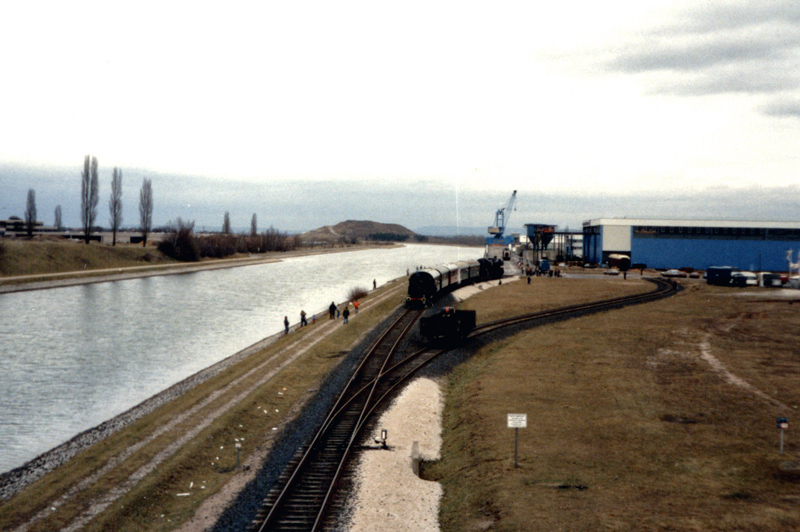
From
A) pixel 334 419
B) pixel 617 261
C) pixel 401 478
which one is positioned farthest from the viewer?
pixel 617 261

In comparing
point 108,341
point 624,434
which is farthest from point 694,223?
point 108,341

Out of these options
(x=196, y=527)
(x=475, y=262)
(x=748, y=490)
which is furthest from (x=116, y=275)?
(x=748, y=490)

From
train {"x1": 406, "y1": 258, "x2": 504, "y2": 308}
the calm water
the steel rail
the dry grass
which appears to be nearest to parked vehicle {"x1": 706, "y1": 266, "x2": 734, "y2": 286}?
train {"x1": 406, "y1": 258, "x2": 504, "y2": 308}

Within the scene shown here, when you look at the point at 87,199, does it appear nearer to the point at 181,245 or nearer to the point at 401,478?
the point at 181,245

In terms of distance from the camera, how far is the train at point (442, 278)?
56.9m

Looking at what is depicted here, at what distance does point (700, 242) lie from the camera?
111 metres

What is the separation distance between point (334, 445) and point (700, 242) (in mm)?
110111

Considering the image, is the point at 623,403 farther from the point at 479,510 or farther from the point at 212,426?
the point at 212,426

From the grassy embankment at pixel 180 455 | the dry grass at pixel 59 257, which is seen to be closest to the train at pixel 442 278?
the grassy embankment at pixel 180 455

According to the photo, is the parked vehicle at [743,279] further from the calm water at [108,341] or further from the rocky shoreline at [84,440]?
the rocky shoreline at [84,440]

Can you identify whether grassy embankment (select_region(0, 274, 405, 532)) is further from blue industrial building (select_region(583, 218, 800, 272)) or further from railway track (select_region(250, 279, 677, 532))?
blue industrial building (select_region(583, 218, 800, 272))

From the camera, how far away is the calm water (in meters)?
30.0

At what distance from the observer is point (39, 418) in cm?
2939

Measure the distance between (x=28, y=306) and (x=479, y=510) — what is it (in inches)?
2836
